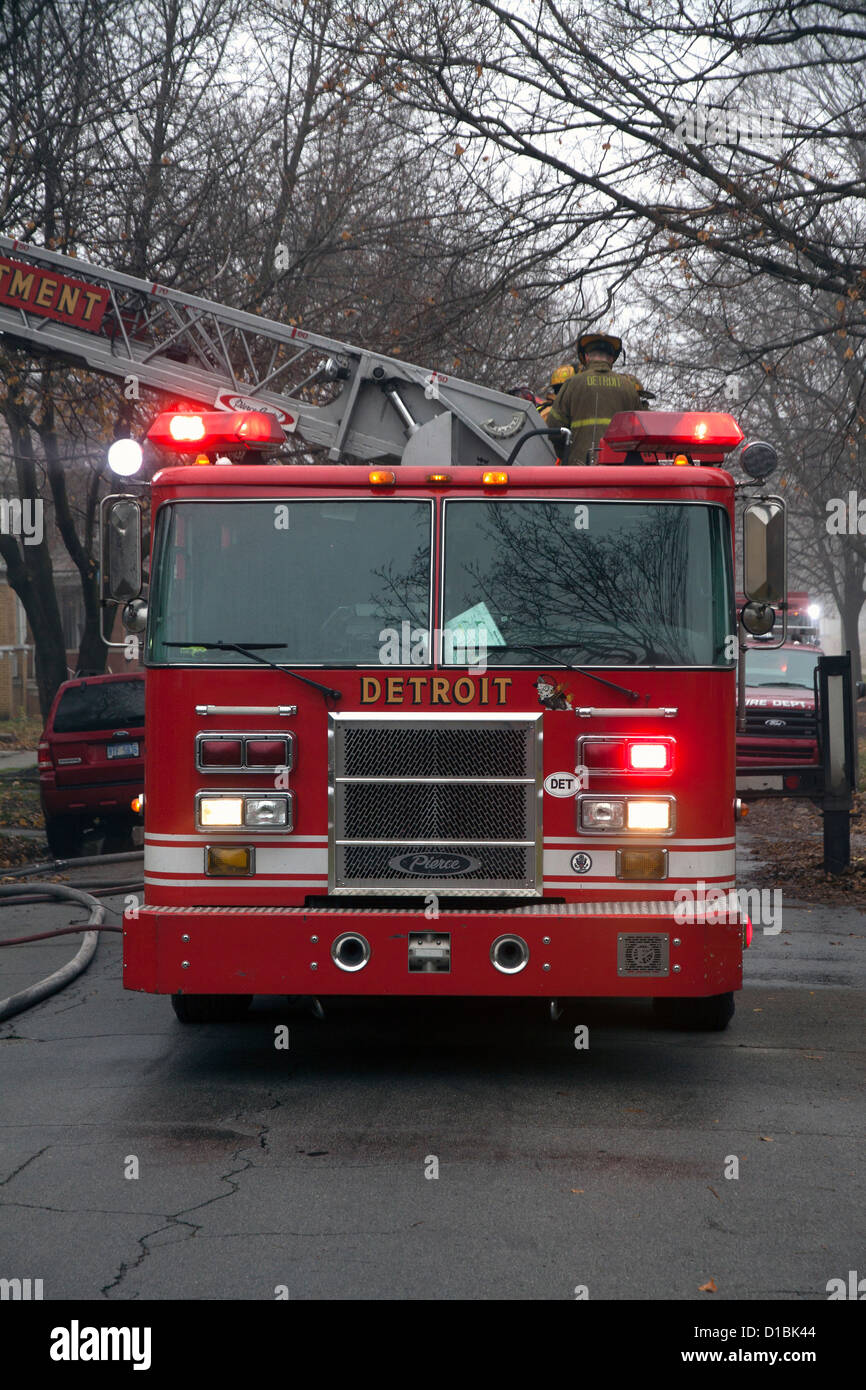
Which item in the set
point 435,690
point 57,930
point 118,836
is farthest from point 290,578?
point 118,836

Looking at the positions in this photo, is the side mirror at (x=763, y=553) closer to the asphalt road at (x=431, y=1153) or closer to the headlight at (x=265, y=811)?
the asphalt road at (x=431, y=1153)

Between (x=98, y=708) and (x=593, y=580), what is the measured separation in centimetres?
975

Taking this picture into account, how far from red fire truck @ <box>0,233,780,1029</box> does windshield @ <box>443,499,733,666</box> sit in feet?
0.04

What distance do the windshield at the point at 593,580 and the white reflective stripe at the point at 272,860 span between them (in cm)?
105

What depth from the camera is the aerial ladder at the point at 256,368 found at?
8.43 meters

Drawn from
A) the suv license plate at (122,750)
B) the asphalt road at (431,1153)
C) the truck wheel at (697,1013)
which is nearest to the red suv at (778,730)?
the suv license plate at (122,750)

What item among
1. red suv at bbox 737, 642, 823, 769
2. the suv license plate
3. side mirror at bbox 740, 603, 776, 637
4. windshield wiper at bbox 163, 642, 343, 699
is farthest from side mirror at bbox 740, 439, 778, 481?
red suv at bbox 737, 642, 823, 769

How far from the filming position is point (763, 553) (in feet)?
21.4

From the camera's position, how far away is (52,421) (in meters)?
17.9

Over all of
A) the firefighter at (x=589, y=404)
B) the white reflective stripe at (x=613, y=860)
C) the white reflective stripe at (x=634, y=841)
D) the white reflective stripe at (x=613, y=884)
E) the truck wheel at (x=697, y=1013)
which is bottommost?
the truck wheel at (x=697, y=1013)

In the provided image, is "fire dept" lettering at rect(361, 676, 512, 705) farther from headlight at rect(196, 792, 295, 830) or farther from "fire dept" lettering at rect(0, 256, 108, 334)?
"fire dept" lettering at rect(0, 256, 108, 334)

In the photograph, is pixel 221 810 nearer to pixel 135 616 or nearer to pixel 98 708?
pixel 135 616

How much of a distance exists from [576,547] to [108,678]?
9989 mm
